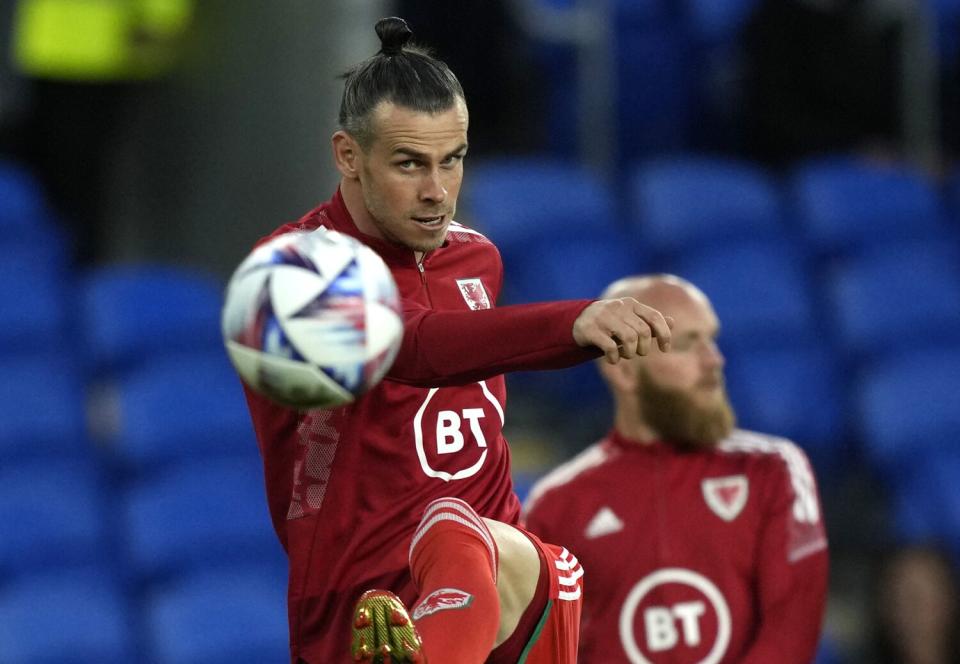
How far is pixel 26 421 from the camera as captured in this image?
19.2 ft

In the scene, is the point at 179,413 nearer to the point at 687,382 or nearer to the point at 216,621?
the point at 216,621

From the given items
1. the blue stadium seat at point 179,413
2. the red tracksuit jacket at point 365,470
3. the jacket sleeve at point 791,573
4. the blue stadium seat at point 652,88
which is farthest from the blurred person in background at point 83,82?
the red tracksuit jacket at point 365,470

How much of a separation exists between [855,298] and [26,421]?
291cm

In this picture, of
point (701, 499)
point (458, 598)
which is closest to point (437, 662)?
point (458, 598)

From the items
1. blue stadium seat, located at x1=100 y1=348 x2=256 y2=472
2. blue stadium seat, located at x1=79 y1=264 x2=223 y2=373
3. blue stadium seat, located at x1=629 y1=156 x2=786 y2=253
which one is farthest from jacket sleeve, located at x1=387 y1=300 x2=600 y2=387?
blue stadium seat, located at x1=629 y1=156 x2=786 y2=253

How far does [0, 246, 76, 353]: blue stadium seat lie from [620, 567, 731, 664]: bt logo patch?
2.71 metres

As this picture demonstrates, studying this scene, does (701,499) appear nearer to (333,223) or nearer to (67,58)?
(333,223)

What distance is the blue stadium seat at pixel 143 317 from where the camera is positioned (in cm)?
605

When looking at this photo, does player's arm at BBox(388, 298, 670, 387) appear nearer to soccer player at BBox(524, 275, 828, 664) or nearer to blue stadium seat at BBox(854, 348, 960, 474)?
soccer player at BBox(524, 275, 828, 664)

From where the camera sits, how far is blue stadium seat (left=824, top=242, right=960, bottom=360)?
6.66 meters

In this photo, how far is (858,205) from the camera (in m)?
7.05

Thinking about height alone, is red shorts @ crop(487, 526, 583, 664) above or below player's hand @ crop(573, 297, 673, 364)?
below

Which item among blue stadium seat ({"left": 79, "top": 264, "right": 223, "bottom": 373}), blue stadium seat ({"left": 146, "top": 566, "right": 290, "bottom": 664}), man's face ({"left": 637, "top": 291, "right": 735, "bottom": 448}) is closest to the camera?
man's face ({"left": 637, "top": 291, "right": 735, "bottom": 448})

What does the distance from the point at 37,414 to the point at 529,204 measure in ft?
6.02
